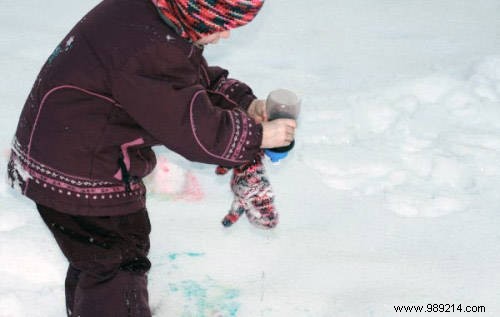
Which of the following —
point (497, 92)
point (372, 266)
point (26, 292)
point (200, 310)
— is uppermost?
point (26, 292)

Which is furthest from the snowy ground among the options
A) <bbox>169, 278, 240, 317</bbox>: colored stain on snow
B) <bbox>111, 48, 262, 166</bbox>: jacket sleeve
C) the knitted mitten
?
<bbox>111, 48, 262, 166</bbox>: jacket sleeve

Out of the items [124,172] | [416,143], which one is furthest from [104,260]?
[416,143]

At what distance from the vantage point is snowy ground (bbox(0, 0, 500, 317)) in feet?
5.63

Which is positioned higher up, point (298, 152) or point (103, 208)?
point (103, 208)

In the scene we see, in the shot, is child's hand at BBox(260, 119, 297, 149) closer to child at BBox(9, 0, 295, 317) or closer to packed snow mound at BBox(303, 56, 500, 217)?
child at BBox(9, 0, 295, 317)

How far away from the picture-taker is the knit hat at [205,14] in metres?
1.20

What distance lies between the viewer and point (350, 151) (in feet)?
7.10

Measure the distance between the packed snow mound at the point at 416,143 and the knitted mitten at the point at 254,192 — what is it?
0.41 m

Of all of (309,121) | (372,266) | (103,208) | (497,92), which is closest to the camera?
(103,208)

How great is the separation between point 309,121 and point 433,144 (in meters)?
0.42

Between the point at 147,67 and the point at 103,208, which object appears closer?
the point at 147,67

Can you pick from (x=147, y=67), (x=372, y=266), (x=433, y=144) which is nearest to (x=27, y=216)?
(x=147, y=67)

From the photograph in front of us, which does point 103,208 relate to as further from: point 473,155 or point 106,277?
point 473,155

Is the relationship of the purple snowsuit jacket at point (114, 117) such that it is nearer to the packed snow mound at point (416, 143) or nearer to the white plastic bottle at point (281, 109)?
the white plastic bottle at point (281, 109)
